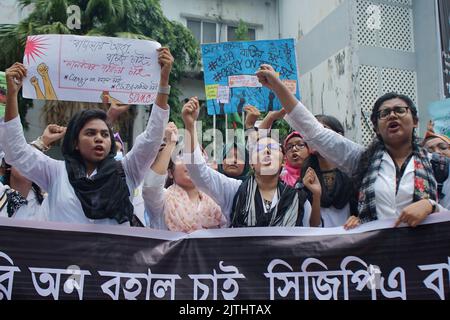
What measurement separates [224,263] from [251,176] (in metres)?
0.63

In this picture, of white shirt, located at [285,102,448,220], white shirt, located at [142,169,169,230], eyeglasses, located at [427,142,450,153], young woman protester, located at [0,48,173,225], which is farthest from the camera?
eyeglasses, located at [427,142,450,153]

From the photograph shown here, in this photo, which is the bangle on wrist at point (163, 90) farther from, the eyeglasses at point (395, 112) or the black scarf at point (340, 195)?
the eyeglasses at point (395, 112)

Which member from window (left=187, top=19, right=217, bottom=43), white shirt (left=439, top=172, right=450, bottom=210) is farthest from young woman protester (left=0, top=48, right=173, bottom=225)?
window (left=187, top=19, right=217, bottom=43)

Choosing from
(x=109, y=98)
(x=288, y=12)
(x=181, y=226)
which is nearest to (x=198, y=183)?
(x=181, y=226)

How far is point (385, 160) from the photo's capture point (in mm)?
2604

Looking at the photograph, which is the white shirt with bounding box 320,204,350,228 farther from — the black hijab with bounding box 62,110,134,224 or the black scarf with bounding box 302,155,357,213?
the black hijab with bounding box 62,110,134,224

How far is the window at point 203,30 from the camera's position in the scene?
43.1 ft

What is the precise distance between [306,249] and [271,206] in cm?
35

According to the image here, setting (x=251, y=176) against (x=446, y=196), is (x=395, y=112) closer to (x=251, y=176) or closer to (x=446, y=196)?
(x=446, y=196)

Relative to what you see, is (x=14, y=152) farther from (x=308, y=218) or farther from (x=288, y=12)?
(x=288, y=12)

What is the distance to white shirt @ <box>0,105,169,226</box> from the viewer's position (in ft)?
8.50

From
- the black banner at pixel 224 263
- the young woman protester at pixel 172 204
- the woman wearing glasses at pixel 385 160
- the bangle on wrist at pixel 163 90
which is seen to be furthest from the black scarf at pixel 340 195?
the bangle on wrist at pixel 163 90

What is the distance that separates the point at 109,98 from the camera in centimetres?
321

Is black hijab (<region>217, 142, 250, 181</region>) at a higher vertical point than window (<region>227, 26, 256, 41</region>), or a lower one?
lower
